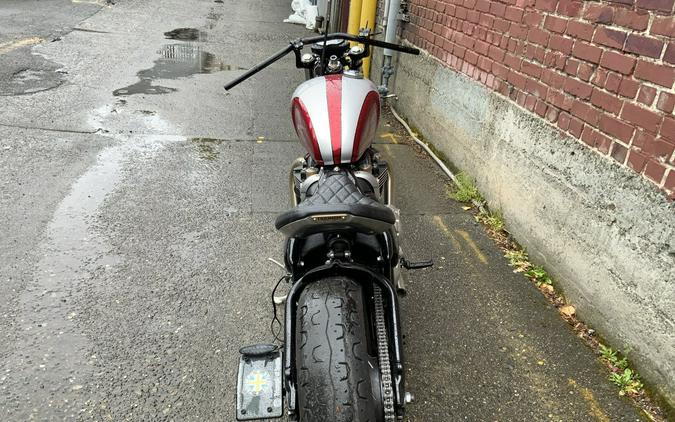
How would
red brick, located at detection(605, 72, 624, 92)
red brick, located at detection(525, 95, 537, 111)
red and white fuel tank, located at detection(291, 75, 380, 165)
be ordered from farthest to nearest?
red brick, located at detection(525, 95, 537, 111)
red brick, located at detection(605, 72, 624, 92)
red and white fuel tank, located at detection(291, 75, 380, 165)

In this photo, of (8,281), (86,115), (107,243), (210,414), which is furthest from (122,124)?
(210,414)

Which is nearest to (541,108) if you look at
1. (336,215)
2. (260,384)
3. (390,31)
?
(336,215)

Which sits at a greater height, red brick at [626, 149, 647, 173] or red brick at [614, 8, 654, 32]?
red brick at [614, 8, 654, 32]

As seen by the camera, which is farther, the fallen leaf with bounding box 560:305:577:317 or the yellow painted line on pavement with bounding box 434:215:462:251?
the yellow painted line on pavement with bounding box 434:215:462:251

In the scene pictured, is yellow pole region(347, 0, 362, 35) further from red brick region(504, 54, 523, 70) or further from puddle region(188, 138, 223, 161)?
red brick region(504, 54, 523, 70)

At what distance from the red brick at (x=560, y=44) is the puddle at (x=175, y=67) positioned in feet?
16.7

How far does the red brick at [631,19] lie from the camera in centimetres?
258

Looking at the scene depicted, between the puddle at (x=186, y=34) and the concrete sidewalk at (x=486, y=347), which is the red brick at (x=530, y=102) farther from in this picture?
the puddle at (x=186, y=34)

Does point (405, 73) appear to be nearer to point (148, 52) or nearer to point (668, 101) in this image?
point (668, 101)

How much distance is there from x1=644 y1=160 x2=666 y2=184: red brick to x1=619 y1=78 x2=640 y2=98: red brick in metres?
0.39

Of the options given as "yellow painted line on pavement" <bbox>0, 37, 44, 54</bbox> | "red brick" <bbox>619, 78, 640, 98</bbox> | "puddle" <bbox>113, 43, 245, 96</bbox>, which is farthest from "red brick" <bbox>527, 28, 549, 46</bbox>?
"yellow painted line on pavement" <bbox>0, 37, 44, 54</bbox>

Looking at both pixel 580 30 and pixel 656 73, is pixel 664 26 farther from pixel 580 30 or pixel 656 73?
pixel 580 30

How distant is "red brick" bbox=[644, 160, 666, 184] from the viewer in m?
2.47

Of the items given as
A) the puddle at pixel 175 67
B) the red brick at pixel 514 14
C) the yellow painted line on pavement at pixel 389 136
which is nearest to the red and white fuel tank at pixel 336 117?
the red brick at pixel 514 14
